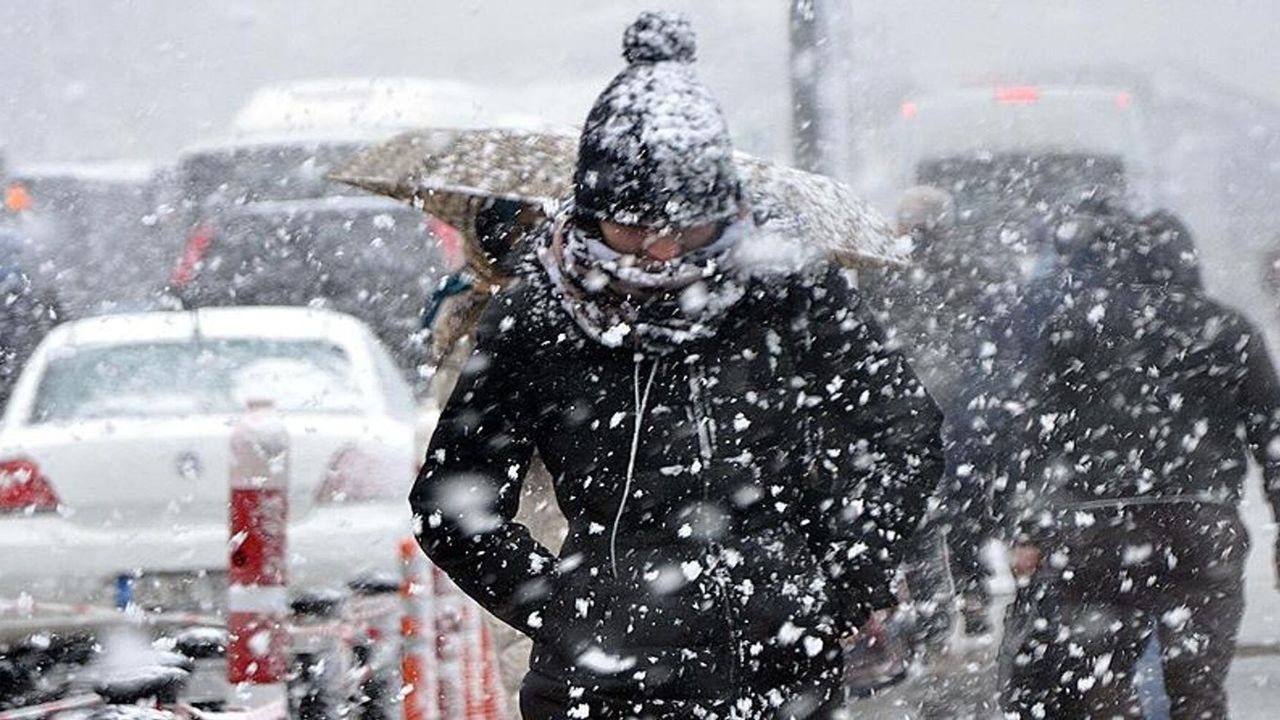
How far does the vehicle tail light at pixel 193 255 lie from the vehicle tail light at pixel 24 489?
27.4 feet

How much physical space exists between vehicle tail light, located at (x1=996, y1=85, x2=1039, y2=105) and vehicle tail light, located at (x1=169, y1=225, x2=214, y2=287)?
6756mm

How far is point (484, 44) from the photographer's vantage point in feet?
111

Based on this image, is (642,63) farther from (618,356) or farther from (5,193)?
(5,193)

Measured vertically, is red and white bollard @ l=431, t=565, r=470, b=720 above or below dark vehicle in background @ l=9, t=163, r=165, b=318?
above

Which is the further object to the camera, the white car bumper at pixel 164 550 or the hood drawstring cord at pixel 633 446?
the white car bumper at pixel 164 550

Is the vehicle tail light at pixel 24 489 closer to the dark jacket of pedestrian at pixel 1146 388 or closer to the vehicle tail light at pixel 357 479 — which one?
the vehicle tail light at pixel 357 479

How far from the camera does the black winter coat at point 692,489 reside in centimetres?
349

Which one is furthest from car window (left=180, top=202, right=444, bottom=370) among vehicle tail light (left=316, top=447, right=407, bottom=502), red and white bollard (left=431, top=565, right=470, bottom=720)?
red and white bollard (left=431, top=565, right=470, bottom=720)

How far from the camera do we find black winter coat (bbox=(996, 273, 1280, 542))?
5047mm

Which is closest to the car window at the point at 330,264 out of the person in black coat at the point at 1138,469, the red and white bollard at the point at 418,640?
the red and white bollard at the point at 418,640

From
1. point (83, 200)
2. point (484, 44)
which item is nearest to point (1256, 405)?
point (83, 200)

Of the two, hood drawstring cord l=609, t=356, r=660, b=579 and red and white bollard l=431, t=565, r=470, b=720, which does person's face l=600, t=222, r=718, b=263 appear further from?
red and white bollard l=431, t=565, r=470, b=720

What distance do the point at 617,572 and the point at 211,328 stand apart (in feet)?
20.0

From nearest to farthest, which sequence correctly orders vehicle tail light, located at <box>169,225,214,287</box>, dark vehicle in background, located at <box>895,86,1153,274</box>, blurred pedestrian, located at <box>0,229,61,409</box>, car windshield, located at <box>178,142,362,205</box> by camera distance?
blurred pedestrian, located at <box>0,229,61,409</box>, vehicle tail light, located at <box>169,225,214,287</box>, dark vehicle in background, located at <box>895,86,1153,274</box>, car windshield, located at <box>178,142,362,205</box>
